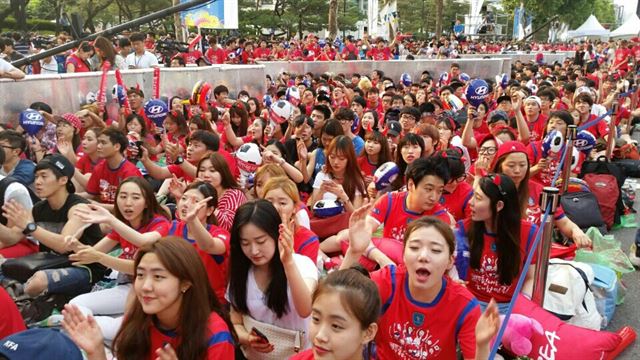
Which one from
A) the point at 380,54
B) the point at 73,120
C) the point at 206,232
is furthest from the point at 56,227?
the point at 380,54

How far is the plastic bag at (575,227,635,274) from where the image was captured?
16.7 ft

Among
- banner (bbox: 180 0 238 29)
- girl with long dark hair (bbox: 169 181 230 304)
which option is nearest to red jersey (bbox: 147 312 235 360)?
girl with long dark hair (bbox: 169 181 230 304)

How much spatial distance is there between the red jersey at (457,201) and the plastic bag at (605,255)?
110 centimetres

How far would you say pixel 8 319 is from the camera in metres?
3.08

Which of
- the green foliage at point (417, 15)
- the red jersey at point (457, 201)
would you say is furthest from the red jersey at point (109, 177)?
the green foliage at point (417, 15)

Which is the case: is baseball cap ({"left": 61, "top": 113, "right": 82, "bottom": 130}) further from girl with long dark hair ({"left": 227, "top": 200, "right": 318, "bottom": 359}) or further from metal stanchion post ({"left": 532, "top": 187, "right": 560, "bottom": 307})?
metal stanchion post ({"left": 532, "top": 187, "right": 560, "bottom": 307})

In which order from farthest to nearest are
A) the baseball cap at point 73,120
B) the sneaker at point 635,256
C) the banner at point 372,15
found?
the banner at point 372,15, the baseball cap at point 73,120, the sneaker at point 635,256

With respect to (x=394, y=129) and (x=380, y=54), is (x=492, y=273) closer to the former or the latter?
(x=394, y=129)

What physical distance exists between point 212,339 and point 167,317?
0.26 metres

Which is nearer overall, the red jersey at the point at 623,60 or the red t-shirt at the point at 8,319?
the red t-shirt at the point at 8,319

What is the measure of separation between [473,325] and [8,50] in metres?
12.3

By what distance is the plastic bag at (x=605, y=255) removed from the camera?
5102mm

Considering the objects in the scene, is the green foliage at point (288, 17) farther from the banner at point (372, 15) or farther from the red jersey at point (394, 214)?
the red jersey at point (394, 214)

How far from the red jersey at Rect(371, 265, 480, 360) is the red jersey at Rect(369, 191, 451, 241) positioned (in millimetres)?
1340
